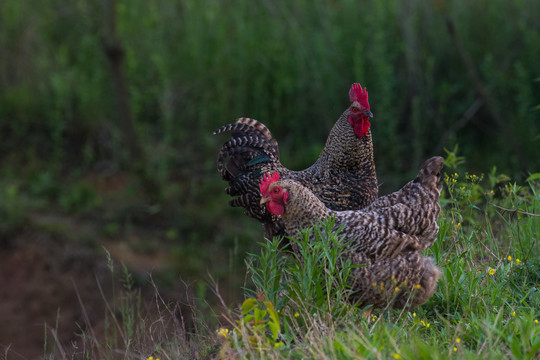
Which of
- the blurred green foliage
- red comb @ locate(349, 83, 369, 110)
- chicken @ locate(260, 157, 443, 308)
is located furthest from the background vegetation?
chicken @ locate(260, 157, 443, 308)

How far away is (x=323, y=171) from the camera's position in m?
5.39

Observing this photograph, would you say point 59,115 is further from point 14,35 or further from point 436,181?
point 436,181

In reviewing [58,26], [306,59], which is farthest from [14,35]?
[306,59]

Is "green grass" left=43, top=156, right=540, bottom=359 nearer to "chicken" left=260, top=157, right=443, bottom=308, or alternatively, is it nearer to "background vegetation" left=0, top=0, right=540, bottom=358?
"chicken" left=260, top=157, right=443, bottom=308

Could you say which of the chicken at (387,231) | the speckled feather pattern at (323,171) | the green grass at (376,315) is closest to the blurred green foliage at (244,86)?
the speckled feather pattern at (323,171)

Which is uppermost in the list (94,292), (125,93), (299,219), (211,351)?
(125,93)

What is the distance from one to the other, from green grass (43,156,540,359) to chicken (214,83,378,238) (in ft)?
2.72

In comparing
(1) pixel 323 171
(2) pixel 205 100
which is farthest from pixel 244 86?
(1) pixel 323 171

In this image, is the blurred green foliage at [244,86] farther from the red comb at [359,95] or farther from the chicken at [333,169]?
the red comb at [359,95]

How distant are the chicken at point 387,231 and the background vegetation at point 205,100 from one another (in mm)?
3787

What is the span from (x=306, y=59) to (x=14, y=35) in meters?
5.00

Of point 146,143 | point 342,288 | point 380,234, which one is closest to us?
point 342,288

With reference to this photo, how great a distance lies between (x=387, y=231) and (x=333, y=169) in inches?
54.1

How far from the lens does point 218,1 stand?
→ 11102 mm
